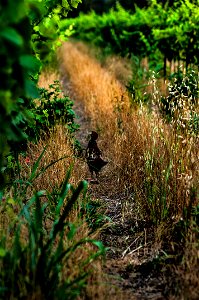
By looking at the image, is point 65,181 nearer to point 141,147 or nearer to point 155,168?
point 155,168

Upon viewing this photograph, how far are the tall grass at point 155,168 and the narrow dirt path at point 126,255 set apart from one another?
94 mm

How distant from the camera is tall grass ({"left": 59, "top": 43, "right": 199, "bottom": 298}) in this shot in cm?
322

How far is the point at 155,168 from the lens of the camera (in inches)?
150

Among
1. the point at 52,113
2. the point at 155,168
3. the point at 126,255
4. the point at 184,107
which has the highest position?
the point at 52,113

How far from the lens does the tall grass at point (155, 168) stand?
3217mm

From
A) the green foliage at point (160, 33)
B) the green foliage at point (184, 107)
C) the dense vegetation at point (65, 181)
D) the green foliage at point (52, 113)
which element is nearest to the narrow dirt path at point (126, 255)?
the dense vegetation at point (65, 181)

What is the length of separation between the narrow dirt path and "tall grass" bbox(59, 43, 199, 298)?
0.31 feet

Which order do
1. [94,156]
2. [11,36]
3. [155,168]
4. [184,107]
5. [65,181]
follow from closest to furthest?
[11,36] → [65,181] → [155,168] → [184,107] → [94,156]

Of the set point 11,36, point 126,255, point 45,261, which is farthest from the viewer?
point 126,255

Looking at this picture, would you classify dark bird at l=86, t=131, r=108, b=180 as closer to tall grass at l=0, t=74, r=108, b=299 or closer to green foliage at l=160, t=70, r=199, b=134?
green foliage at l=160, t=70, r=199, b=134

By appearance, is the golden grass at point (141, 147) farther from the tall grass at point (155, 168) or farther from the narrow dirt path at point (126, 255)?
the narrow dirt path at point (126, 255)

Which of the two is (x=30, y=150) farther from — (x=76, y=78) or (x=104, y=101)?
(x=76, y=78)

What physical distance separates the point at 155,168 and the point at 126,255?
87 centimetres

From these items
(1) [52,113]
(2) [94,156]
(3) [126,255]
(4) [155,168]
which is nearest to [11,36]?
(3) [126,255]
